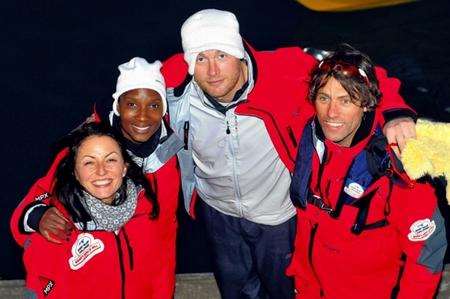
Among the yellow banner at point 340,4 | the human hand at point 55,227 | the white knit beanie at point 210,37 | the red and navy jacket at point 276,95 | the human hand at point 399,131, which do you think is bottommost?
the human hand at point 55,227

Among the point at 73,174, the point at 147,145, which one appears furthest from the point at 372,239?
the point at 73,174

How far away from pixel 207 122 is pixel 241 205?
0.55m

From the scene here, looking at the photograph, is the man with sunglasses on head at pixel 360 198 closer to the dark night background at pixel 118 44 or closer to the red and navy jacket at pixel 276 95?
the red and navy jacket at pixel 276 95

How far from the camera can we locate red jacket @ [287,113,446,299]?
347 centimetres

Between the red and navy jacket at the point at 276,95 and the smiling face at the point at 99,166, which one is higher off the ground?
the red and navy jacket at the point at 276,95

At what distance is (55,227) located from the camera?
3.54 m

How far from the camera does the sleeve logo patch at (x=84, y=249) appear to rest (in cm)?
359

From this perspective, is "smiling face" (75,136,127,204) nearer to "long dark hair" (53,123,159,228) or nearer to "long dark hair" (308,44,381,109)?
"long dark hair" (53,123,159,228)

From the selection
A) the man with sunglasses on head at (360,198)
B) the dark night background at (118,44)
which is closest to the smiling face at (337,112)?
the man with sunglasses on head at (360,198)

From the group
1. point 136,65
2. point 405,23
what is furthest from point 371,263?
point 405,23

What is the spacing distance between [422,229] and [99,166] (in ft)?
4.98

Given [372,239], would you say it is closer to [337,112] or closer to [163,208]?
[337,112]

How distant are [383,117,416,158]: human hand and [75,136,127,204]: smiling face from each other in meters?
1.28

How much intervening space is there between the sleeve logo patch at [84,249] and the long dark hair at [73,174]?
0.07 metres
